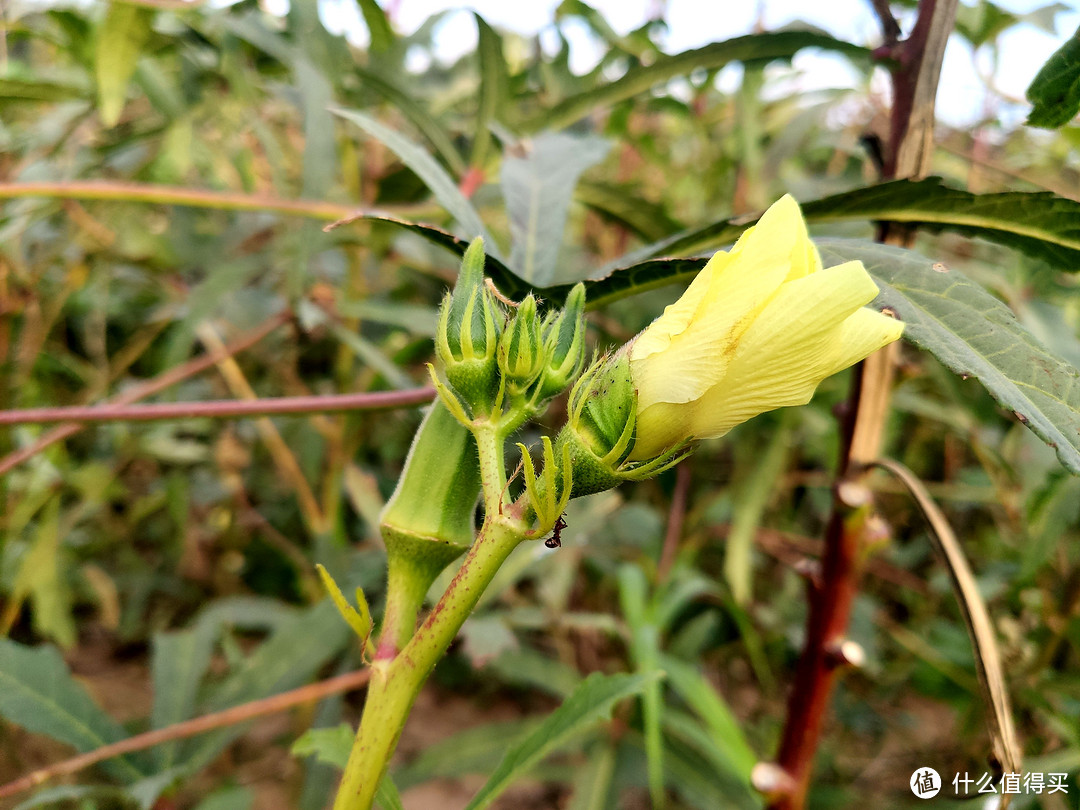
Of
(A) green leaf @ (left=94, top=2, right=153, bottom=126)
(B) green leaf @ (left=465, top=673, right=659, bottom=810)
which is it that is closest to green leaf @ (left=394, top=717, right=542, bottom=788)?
(B) green leaf @ (left=465, top=673, right=659, bottom=810)

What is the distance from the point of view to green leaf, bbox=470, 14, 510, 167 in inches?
24.3

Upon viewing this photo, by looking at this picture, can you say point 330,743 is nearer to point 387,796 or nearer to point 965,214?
point 387,796

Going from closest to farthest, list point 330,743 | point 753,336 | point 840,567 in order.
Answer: point 753,336
point 330,743
point 840,567

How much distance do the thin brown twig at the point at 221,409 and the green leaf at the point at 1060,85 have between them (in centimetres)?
36

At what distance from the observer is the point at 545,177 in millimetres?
461

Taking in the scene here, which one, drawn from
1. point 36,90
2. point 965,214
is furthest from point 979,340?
point 36,90

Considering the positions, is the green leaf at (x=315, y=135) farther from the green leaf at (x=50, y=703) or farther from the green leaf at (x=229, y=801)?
the green leaf at (x=229, y=801)

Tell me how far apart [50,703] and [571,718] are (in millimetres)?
420

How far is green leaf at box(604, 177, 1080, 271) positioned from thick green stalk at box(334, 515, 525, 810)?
0.21m

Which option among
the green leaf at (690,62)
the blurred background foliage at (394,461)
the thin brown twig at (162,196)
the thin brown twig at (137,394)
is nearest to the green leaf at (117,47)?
the blurred background foliage at (394,461)

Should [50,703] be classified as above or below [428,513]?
below

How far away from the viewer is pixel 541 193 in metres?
0.45

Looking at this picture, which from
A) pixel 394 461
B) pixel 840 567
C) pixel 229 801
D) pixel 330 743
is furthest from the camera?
pixel 394 461

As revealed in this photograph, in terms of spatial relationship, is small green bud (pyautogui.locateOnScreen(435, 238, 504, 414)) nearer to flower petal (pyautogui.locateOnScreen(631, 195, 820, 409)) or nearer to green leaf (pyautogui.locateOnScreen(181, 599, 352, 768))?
flower petal (pyautogui.locateOnScreen(631, 195, 820, 409))
